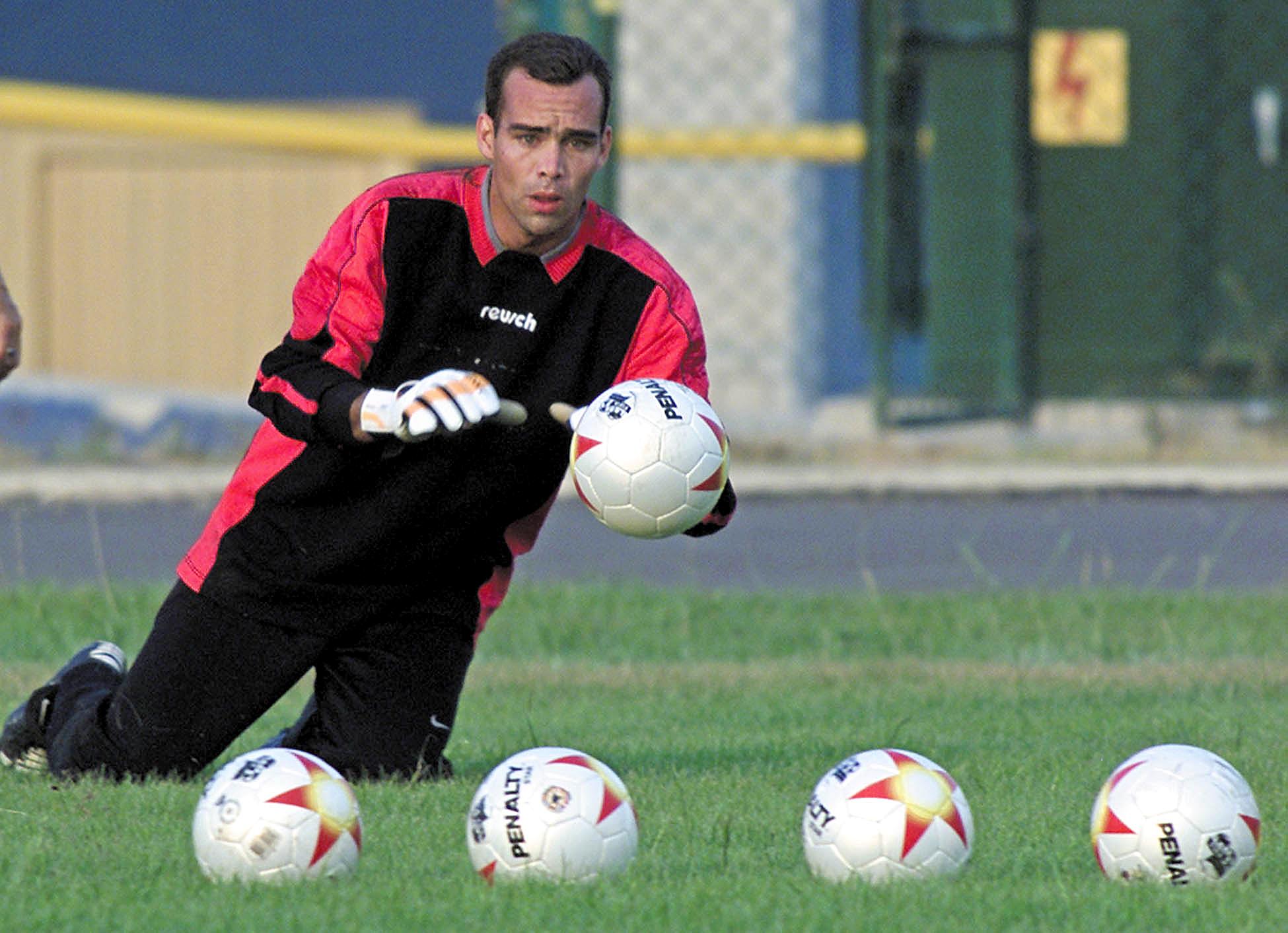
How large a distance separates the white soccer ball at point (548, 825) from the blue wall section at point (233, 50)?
14482mm

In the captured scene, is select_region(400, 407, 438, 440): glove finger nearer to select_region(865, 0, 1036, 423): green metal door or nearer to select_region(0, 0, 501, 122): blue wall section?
select_region(865, 0, 1036, 423): green metal door

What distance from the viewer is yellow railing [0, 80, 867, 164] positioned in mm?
16656

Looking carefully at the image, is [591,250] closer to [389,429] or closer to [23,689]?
[389,429]

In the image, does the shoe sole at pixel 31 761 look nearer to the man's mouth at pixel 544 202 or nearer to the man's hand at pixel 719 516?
the man's hand at pixel 719 516

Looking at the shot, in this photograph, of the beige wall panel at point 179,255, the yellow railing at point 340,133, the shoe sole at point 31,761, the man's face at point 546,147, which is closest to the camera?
the man's face at point 546,147

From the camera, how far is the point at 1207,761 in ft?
17.3

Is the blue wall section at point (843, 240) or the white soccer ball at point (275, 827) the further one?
the blue wall section at point (843, 240)

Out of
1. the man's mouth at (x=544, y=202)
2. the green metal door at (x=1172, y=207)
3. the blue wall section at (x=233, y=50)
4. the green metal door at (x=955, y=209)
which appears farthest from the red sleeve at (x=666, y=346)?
the blue wall section at (x=233, y=50)

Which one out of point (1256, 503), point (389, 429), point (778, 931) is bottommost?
point (1256, 503)

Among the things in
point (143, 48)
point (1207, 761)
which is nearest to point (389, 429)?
point (1207, 761)

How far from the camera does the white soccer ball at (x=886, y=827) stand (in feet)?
16.7

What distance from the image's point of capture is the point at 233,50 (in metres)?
19.2

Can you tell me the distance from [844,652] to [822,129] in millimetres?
8096

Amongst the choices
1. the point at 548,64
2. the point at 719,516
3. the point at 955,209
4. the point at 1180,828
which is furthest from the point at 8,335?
the point at 955,209
